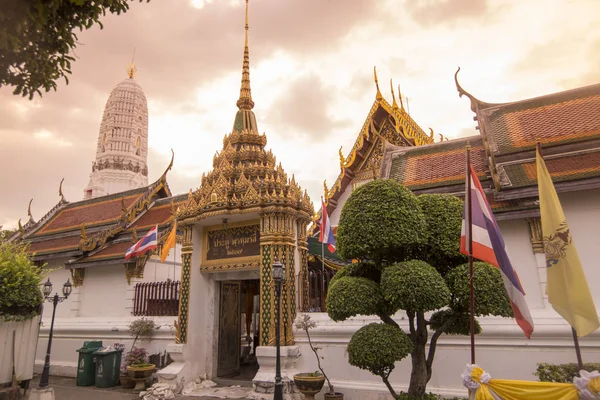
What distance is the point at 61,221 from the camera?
20578 millimetres

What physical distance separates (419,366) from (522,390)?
165 centimetres

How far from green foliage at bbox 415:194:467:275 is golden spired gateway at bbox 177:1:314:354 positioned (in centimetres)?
391

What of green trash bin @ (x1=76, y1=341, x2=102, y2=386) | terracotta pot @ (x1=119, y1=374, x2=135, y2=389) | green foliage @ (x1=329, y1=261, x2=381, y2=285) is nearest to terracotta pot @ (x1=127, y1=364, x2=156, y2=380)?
terracotta pot @ (x1=119, y1=374, x2=135, y2=389)

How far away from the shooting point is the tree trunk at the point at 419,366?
6.11 m

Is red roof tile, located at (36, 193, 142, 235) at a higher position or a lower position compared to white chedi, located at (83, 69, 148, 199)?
lower

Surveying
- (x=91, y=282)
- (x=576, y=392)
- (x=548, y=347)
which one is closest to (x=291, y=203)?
(x=548, y=347)

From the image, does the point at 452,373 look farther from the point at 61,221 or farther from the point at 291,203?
the point at 61,221

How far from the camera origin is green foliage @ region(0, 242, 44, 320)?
974cm

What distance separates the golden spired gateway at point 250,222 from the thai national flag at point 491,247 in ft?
16.4

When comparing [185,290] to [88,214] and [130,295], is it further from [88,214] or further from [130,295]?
[88,214]

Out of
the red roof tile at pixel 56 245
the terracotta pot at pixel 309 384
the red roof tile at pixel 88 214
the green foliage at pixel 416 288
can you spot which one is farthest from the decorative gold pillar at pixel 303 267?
the red roof tile at pixel 88 214

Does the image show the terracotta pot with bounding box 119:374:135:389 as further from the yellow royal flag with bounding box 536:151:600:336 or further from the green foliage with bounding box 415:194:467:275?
the yellow royal flag with bounding box 536:151:600:336

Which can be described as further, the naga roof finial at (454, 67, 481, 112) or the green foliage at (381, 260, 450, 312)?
the naga roof finial at (454, 67, 481, 112)

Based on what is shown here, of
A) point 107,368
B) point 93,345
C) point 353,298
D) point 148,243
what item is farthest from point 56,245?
point 353,298
